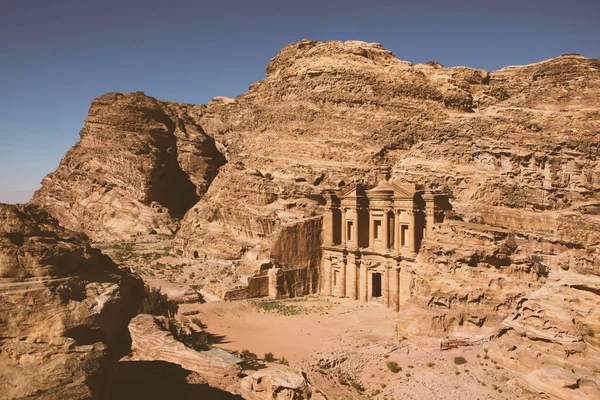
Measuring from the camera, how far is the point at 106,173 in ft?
173

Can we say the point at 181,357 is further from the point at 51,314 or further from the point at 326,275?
the point at 326,275

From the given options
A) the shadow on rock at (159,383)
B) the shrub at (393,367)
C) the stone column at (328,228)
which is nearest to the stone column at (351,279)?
the stone column at (328,228)

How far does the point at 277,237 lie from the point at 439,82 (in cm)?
2491

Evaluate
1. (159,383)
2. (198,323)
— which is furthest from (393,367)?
(198,323)

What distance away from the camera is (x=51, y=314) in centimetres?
628

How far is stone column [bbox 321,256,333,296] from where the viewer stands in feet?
101

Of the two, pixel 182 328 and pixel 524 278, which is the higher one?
pixel 524 278

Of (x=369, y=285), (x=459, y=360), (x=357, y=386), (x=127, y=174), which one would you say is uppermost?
(x=127, y=174)

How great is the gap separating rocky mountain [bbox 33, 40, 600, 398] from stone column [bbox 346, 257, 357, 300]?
8.31 feet

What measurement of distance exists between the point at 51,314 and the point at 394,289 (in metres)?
23.4

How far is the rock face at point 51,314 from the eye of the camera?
5.89 metres

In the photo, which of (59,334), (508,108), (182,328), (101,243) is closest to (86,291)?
(59,334)

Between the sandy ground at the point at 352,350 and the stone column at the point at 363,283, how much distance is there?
27.9 inches

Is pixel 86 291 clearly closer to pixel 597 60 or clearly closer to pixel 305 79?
pixel 305 79
